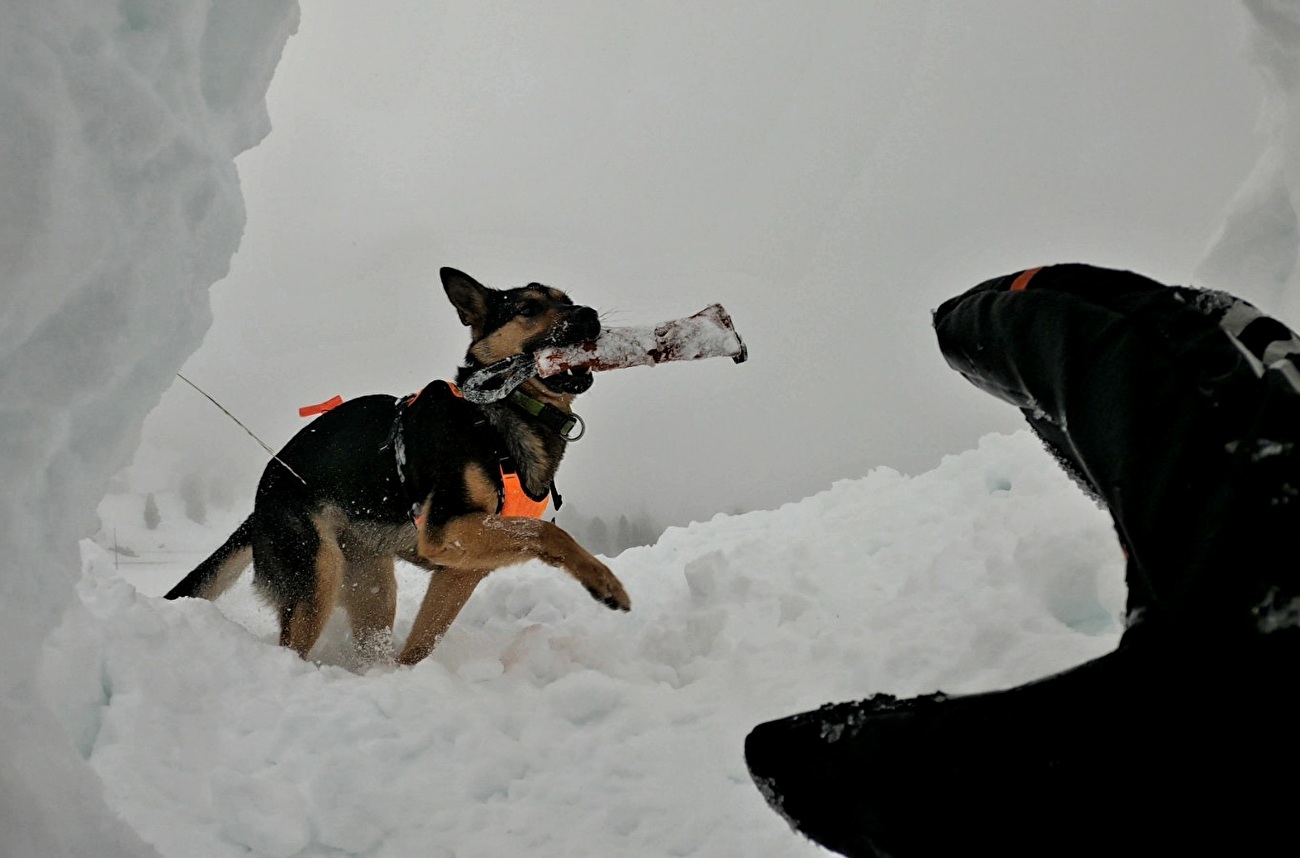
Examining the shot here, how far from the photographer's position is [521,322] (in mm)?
4457

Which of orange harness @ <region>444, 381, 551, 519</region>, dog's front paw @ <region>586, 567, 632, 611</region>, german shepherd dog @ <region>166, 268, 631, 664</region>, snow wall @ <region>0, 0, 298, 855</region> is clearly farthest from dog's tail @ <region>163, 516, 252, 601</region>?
snow wall @ <region>0, 0, 298, 855</region>

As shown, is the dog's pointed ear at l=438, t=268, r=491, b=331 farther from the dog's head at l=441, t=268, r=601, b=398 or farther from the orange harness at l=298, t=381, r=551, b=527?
the orange harness at l=298, t=381, r=551, b=527

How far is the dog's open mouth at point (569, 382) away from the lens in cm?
423

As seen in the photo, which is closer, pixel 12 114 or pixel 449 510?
pixel 12 114

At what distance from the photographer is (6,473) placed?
146cm

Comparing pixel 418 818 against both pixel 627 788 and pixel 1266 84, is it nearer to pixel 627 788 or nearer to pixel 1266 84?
pixel 627 788

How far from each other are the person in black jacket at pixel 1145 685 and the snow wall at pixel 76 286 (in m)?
1.22

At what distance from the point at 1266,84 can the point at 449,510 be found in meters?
5.22

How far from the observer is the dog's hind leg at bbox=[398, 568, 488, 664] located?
4.19m

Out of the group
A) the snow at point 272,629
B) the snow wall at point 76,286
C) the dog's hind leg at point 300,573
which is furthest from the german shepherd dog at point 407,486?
the snow wall at point 76,286

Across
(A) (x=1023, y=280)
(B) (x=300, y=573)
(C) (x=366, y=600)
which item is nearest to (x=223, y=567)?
(B) (x=300, y=573)

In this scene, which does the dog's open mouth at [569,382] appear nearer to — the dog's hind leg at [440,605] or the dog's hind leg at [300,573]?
the dog's hind leg at [440,605]

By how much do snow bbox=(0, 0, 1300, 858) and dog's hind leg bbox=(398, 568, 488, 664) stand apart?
0.36ft

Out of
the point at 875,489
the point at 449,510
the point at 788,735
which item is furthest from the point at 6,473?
the point at 875,489
